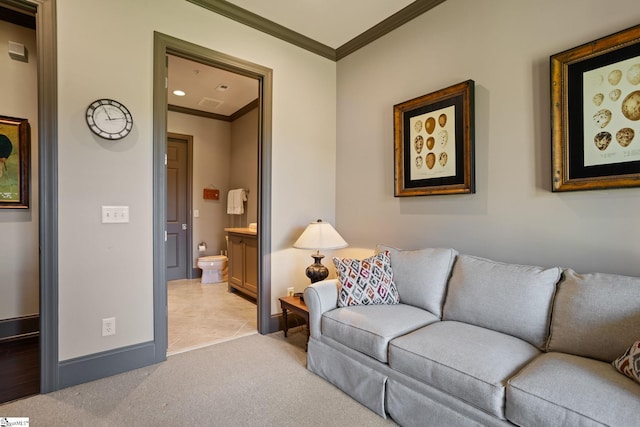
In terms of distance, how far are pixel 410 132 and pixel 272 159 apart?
1323 mm

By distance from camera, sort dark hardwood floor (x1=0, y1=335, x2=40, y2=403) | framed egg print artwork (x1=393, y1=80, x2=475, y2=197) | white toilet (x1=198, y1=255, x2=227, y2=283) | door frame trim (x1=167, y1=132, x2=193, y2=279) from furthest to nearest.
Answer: door frame trim (x1=167, y1=132, x2=193, y2=279), white toilet (x1=198, y1=255, x2=227, y2=283), framed egg print artwork (x1=393, y1=80, x2=475, y2=197), dark hardwood floor (x1=0, y1=335, x2=40, y2=403)

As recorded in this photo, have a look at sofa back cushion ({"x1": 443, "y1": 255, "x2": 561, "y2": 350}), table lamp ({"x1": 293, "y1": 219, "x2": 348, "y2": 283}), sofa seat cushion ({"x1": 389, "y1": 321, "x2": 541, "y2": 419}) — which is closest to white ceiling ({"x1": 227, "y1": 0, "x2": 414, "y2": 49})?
table lamp ({"x1": 293, "y1": 219, "x2": 348, "y2": 283})

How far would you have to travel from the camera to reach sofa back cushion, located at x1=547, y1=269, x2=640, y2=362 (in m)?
1.45

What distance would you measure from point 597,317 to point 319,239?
187 centimetres

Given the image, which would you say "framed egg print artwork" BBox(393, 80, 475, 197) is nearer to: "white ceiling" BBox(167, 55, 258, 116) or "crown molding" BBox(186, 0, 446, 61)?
"crown molding" BBox(186, 0, 446, 61)

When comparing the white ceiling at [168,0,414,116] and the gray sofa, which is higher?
the white ceiling at [168,0,414,116]

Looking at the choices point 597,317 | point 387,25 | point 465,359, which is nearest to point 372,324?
point 465,359

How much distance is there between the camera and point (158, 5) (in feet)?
8.11

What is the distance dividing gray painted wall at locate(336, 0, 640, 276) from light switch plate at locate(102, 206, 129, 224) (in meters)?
2.14

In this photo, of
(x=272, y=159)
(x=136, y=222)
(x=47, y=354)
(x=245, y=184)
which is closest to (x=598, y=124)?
(x=272, y=159)

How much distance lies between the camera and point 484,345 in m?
1.63

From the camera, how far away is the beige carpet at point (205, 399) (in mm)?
1770

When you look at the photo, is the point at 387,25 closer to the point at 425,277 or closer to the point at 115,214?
the point at 425,277

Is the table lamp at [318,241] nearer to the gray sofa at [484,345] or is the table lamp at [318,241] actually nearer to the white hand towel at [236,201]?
the gray sofa at [484,345]
